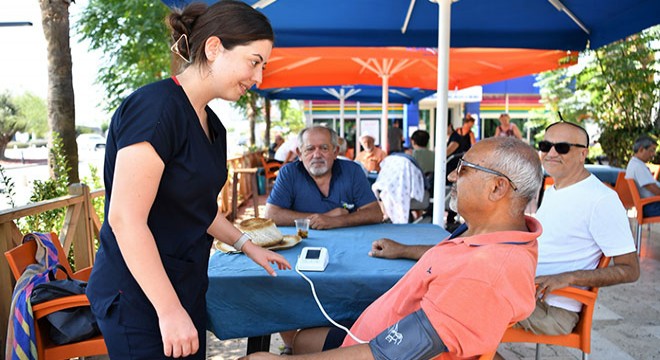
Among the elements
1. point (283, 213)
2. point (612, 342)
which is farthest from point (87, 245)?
point (612, 342)

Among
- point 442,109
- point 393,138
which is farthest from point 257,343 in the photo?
point 393,138

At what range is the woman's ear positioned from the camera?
4.08 ft

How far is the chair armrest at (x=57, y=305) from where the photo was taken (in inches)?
85.0

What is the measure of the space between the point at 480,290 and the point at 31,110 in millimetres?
45948

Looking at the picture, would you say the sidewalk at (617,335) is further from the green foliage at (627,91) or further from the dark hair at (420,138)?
the green foliage at (627,91)

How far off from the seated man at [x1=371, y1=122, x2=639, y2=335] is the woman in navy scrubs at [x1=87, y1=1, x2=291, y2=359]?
3.84 ft

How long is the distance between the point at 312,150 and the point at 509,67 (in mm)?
4074

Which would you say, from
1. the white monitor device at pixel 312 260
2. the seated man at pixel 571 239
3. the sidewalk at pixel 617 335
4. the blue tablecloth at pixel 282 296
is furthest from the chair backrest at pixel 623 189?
the white monitor device at pixel 312 260

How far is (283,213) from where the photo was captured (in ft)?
10.4

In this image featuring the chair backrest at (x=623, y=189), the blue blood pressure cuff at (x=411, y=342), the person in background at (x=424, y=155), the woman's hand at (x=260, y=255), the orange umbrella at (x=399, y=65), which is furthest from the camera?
the person in background at (x=424, y=155)

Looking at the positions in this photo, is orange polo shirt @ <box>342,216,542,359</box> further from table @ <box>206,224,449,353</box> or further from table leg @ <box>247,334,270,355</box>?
table leg @ <box>247,334,270,355</box>

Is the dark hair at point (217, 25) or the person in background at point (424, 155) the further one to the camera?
→ the person in background at point (424, 155)

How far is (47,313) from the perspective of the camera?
2.20 m

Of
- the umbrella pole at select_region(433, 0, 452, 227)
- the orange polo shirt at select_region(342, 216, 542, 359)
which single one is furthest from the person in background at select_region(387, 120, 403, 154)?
the orange polo shirt at select_region(342, 216, 542, 359)
